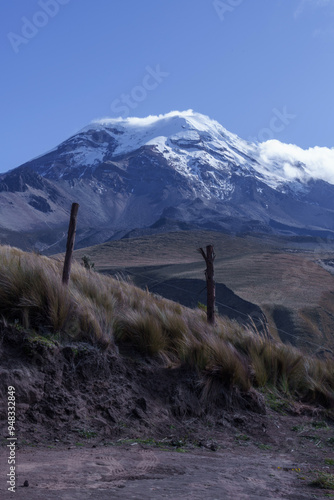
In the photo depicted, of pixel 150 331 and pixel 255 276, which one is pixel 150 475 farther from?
pixel 255 276

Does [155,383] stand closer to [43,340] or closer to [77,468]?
[43,340]

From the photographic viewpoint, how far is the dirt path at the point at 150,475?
4102mm

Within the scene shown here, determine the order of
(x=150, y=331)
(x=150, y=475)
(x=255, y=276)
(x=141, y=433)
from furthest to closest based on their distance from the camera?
(x=255, y=276)
(x=150, y=331)
(x=141, y=433)
(x=150, y=475)

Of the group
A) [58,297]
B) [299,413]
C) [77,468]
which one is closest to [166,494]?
[77,468]

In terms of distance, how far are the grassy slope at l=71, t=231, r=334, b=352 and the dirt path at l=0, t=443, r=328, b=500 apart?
8.23 meters

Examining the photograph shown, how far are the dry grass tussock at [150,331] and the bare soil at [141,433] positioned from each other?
0.80ft

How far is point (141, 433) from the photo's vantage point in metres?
6.02

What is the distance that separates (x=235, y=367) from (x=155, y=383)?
1.13 meters

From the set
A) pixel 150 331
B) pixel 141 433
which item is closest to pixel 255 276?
pixel 150 331

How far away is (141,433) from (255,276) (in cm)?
4983

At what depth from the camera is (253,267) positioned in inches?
2387

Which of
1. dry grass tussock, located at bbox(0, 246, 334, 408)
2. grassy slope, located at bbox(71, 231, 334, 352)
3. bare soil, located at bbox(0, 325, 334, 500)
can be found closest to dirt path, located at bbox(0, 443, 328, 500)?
bare soil, located at bbox(0, 325, 334, 500)

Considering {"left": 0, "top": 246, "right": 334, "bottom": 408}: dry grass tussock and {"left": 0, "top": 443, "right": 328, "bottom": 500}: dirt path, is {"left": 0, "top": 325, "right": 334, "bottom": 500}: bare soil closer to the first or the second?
{"left": 0, "top": 443, "right": 328, "bottom": 500}: dirt path

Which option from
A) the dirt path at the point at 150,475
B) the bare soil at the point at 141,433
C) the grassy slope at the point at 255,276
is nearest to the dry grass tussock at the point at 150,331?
the bare soil at the point at 141,433
